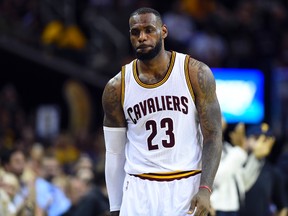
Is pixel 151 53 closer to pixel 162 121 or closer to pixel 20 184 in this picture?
pixel 162 121

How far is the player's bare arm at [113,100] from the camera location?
8016mm

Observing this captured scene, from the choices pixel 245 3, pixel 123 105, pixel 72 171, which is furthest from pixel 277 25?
pixel 123 105

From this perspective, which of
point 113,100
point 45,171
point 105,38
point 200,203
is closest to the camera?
point 200,203

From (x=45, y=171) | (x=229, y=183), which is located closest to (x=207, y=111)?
(x=229, y=183)

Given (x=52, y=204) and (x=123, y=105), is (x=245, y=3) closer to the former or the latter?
(x=52, y=204)

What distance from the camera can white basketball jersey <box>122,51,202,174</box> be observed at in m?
7.88

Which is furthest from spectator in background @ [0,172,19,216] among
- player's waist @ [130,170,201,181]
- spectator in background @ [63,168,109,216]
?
player's waist @ [130,170,201,181]

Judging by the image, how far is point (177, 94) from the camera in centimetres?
789

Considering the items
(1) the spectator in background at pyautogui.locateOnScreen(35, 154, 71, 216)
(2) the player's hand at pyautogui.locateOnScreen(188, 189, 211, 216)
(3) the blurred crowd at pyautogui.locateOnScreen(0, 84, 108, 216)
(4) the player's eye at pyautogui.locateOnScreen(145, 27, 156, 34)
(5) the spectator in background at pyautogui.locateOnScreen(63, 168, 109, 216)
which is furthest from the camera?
(1) the spectator in background at pyautogui.locateOnScreen(35, 154, 71, 216)

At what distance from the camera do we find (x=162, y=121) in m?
7.93

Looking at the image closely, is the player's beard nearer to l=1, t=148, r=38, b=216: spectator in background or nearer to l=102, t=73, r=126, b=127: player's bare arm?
l=102, t=73, r=126, b=127: player's bare arm

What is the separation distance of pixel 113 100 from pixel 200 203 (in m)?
1.04

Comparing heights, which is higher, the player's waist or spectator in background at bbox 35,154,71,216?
the player's waist

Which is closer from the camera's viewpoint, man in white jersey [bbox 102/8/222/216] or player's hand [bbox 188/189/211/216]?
player's hand [bbox 188/189/211/216]
